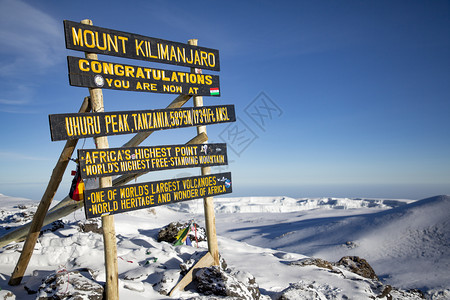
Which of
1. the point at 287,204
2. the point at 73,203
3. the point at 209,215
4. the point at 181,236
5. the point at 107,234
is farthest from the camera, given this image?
the point at 287,204

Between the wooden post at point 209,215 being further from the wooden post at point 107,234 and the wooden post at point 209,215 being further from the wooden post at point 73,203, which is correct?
the wooden post at point 107,234

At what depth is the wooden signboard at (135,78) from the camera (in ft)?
15.0

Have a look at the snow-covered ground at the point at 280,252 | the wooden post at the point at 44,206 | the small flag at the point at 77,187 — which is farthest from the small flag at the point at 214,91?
the snow-covered ground at the point at 280,252

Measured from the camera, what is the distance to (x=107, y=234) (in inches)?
187

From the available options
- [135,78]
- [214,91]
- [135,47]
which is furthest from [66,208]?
[214,91]

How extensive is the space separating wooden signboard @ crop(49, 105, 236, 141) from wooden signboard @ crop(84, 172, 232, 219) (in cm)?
97

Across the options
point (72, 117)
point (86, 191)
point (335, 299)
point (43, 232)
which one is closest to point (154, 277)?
point (86, 191)

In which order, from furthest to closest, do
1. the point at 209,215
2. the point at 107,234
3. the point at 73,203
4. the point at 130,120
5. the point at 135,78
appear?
the point at 209,215 → the point at 73,203 → the point at 135,78 → the point at 130,120 → the point at 107,234

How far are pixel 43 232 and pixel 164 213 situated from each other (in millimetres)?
19047

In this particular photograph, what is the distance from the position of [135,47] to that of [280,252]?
9.52 metres

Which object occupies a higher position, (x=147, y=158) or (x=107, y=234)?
(x=147, y=158)

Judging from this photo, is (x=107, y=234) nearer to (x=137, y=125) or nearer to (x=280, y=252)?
(x=137, y=125)

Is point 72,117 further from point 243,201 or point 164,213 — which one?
point 243,201

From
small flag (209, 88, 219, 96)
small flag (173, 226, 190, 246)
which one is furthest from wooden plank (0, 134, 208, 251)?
small flag (173, 226, 190, 246)
